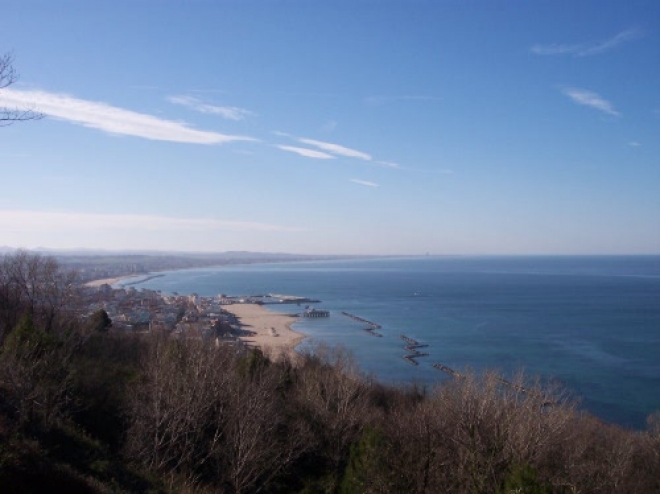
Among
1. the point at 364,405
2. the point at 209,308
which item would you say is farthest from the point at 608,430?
the point at 209,308

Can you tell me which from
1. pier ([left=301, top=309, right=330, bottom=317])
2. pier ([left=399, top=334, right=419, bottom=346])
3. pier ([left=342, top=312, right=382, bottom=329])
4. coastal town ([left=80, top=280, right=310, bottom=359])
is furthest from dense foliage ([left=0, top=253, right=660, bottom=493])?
pier ([left=301, top=309, right=330, bottom=317])

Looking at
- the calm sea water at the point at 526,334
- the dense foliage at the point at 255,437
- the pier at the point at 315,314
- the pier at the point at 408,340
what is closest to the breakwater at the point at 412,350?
the pier at the point at 408,340

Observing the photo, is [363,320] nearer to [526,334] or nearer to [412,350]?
[412,350]

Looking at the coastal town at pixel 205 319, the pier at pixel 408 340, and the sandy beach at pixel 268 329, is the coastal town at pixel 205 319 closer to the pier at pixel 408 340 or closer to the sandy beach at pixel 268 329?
the sandy beach at pixel 268 329

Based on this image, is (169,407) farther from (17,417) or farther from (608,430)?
(608,430)

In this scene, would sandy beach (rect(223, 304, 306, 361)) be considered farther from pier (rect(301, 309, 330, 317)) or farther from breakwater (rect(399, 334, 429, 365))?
breakwater (rect(399, 334, 429, 365))
